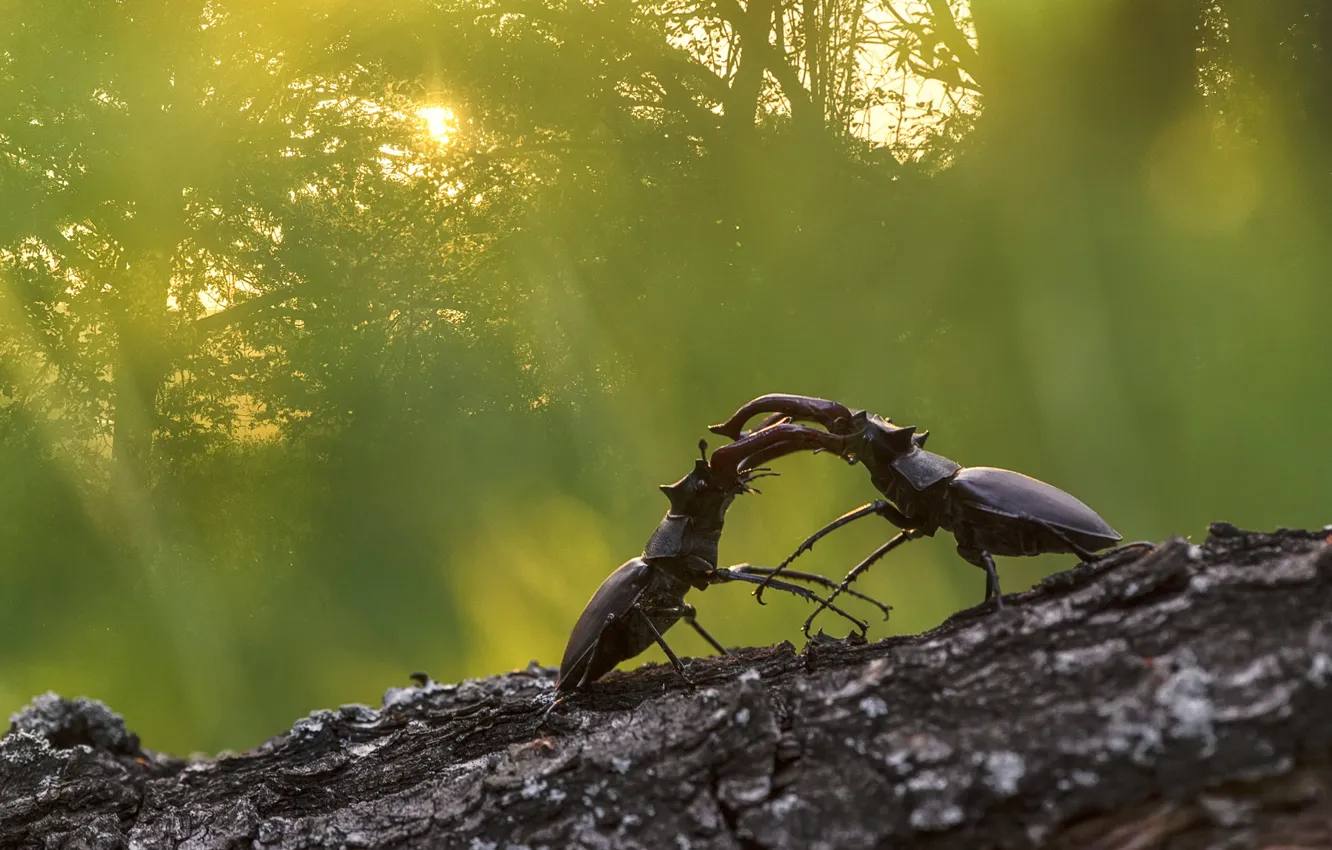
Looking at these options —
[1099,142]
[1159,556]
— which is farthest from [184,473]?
[1099,142]

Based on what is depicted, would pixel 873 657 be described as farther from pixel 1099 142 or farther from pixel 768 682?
pixel 1099 142

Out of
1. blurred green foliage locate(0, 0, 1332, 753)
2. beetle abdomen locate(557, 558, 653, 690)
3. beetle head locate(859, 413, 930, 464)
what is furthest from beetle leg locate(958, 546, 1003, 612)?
blurred green foliage locate(0, 0, 1332, 753)

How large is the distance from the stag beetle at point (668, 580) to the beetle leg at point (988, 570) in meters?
0.37

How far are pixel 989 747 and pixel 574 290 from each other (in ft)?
10.1

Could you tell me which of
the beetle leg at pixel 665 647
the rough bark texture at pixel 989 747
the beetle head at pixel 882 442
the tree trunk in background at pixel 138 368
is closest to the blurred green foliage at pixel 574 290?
the tree trunk in background at pixel 138 368

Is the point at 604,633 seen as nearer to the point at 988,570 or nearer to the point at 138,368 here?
the point at 988,570

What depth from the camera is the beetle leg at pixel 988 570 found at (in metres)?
1.63

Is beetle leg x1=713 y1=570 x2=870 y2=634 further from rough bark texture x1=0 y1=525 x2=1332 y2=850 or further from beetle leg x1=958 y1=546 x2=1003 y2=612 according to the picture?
beetle leg x1=958 y1=546 x2=1003 y2=612

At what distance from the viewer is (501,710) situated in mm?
2164

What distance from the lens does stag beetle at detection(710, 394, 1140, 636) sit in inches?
70.4

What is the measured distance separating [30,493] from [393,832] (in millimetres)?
3481

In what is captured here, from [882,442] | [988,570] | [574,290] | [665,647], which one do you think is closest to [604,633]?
[665,647]

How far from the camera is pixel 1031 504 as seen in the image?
179cm

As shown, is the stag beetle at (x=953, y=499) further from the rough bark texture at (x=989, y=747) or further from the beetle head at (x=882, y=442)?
the rough bark texture at (x=989, y=747)
